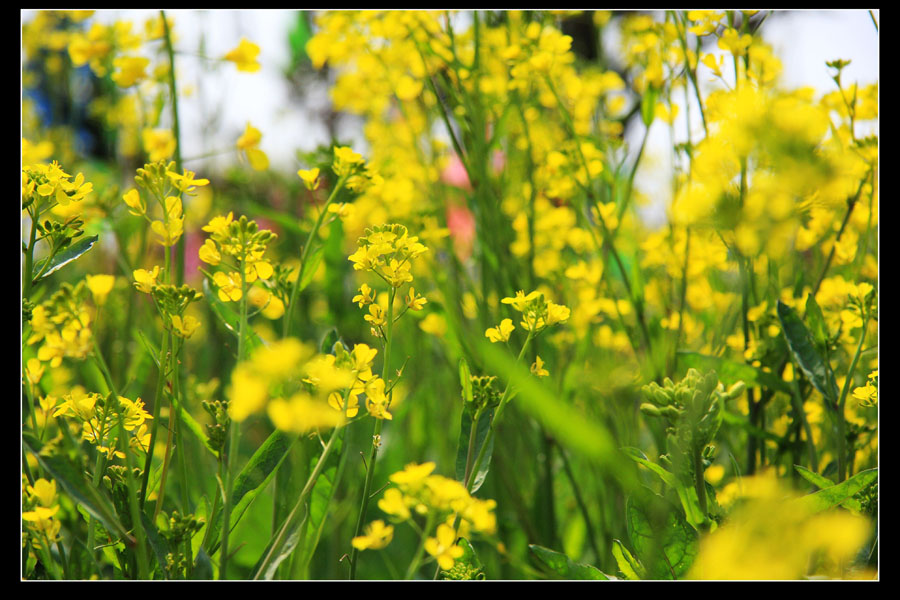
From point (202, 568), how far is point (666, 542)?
348 millimetres

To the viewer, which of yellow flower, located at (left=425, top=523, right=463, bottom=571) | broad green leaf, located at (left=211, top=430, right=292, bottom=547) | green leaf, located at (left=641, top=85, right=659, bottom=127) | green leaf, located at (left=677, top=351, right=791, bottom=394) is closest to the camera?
yellow flower, located at (left=425, top=523, right=463, bottom=571)

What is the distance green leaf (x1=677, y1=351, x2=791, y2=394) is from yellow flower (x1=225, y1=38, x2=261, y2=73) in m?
0.55

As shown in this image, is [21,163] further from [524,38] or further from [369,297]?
[524,38]

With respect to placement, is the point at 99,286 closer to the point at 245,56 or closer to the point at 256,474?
the point at 256,474

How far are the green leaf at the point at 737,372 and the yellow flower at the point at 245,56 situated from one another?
0.55m

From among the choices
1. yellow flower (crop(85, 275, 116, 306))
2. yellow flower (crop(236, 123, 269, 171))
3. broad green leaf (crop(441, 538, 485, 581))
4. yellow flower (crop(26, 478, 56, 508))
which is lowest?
broad green leaf (crop(441, 538, 485, 581))

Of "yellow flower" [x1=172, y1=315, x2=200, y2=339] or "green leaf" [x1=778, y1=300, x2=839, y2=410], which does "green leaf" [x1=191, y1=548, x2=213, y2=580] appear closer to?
"yellow flower" [x1=172, y1=315, x2=200, y2=339]

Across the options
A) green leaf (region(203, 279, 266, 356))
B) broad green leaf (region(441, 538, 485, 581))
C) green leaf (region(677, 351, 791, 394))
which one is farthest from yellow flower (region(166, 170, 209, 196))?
green leaf (region(677, 351, 791, 394))

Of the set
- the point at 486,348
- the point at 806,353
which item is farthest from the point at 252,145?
the point at 806,353

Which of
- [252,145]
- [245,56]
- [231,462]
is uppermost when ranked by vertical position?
[245,56]

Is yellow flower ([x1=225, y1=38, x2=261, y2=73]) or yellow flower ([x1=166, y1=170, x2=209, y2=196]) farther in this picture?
yellow flower ([x1=225, y1=38, x2=261, y2=73])

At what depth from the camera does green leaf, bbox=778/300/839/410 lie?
58 centimetres

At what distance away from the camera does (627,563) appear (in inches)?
19.9
